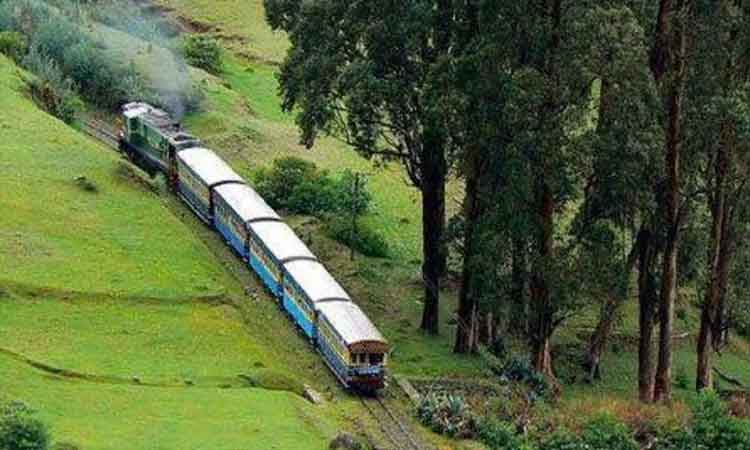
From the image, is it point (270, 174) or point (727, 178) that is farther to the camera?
point (270, 174)

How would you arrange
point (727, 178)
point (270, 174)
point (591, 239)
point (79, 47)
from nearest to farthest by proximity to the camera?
point (591, 239), point (727, 178), point (270, 174), point (79, 47)

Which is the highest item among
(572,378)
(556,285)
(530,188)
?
(530,188)

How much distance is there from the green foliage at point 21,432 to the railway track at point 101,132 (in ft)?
117

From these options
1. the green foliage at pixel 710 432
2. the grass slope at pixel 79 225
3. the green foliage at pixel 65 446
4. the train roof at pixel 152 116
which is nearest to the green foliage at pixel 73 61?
the train roof at pixel 152 116

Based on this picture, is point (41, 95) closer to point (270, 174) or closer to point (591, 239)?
point (270, 174)

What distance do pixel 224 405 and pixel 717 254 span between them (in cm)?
1918

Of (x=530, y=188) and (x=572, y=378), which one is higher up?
(x=530, y=188)

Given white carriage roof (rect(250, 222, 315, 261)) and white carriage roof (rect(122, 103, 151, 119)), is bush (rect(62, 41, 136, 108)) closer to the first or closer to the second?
white carriage roof (rect(122, 103, 151, 119))

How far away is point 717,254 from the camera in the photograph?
5166 cm

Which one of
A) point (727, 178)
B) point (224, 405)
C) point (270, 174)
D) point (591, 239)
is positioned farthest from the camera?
point (270, 174)

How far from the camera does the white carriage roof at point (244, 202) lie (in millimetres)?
56406

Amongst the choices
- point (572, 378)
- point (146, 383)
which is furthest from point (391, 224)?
point (146, 383)

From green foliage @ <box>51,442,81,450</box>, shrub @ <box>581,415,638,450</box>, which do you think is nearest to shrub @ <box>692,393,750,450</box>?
shrub @ <box>581,415,638,450</box>

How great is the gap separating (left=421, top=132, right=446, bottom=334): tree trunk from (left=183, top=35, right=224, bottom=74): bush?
3412 cm
